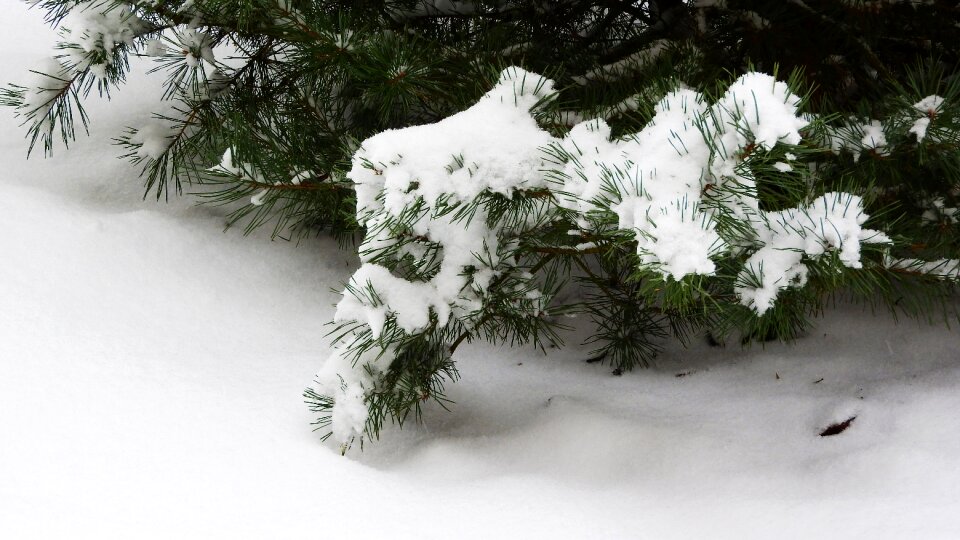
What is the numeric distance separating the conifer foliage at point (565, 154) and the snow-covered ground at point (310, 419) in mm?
131

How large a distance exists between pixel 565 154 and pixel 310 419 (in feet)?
2.42

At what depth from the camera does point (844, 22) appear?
1783 millimetres

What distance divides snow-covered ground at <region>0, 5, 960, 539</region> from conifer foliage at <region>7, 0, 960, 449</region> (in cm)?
13

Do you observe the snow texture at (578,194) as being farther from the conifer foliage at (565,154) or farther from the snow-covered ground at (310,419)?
the snow-covered ground at (310,419)

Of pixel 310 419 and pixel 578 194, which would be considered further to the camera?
pixel 310 419

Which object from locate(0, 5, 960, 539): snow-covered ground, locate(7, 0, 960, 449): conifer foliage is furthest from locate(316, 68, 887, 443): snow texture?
locate(0, 5, 960, 539): snow-covered ground

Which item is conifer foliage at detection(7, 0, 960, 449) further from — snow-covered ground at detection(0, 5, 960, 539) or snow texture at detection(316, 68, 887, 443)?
snow-covered ground at detection(0, 5, 960, 539)

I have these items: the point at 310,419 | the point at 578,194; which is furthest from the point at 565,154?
the point at 310,419

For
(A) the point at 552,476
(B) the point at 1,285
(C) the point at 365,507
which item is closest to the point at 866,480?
(A) the point at 552,476

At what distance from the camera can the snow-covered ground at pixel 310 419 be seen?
1160 mm

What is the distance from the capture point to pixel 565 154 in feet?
3.79

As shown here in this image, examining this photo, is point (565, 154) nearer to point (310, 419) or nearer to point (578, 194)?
point (578, 194)

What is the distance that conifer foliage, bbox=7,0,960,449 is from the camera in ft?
3.41

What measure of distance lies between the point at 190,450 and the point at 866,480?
1.15 m
